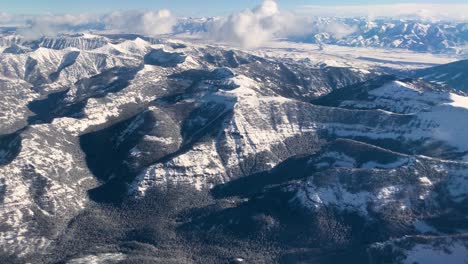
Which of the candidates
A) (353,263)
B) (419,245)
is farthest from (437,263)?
(353,263)

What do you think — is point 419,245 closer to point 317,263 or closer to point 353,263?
point 353,263

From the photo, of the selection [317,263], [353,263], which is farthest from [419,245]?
[317,263]

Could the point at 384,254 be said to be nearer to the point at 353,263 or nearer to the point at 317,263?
the point at 353,263

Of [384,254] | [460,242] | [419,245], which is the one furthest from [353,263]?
[460,242]

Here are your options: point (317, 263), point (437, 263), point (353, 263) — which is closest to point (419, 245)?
point (437, 263)

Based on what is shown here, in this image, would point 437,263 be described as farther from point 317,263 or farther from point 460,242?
point 317,263

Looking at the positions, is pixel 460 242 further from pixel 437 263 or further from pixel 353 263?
pixel 353 263
